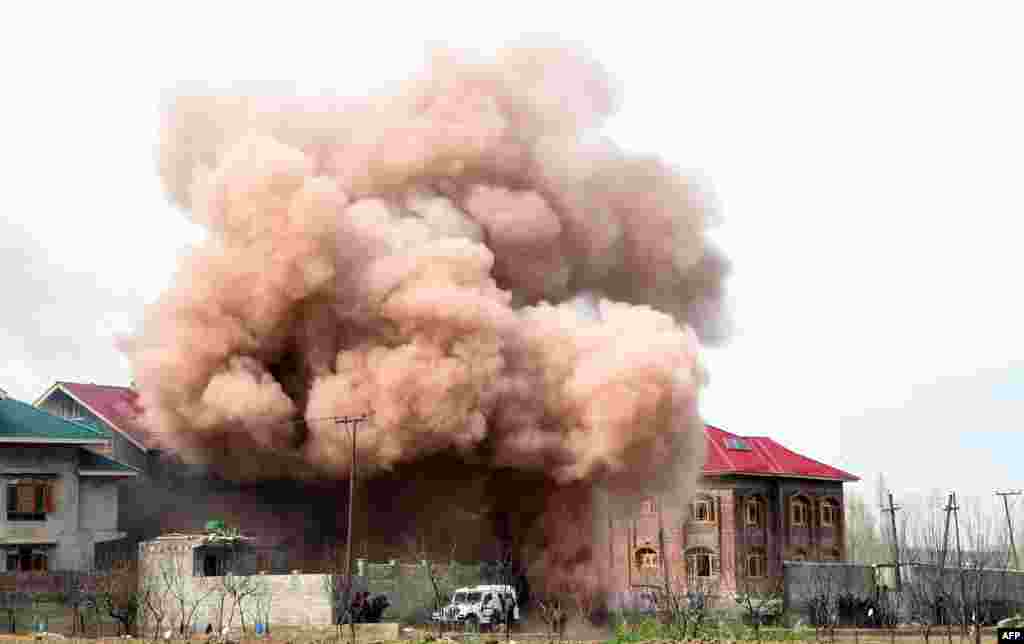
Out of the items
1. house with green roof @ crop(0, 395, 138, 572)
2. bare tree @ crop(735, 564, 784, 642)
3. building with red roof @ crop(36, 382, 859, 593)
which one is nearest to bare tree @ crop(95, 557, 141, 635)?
house with green roof @ crop(0, 395, 138, 572)

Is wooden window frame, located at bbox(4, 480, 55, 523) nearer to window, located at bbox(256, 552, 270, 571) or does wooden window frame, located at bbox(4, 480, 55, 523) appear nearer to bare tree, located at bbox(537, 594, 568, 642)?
window, located at bbox(256, 552, 270, 571)

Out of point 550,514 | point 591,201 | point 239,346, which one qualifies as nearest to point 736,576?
point 550,514

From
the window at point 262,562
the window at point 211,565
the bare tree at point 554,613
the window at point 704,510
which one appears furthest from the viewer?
the window at point 704,510

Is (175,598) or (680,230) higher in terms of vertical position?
(680,230)

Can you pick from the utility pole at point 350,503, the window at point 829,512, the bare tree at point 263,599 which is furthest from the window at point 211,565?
the window at point 829,512

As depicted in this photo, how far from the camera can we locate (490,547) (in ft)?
171

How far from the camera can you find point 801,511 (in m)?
69.8

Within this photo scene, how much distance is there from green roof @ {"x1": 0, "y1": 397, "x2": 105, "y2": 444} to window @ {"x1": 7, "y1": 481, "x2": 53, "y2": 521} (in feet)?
4.87

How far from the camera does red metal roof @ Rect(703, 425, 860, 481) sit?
6706cm

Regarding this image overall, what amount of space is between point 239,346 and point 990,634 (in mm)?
24640

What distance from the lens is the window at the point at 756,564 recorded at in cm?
6644

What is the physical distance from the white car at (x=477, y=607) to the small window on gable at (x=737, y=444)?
24.4 m

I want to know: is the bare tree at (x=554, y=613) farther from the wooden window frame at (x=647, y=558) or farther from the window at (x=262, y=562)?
the wooden window frame at (x=647, y=558)

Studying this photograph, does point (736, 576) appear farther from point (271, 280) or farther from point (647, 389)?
point (271, 280)
